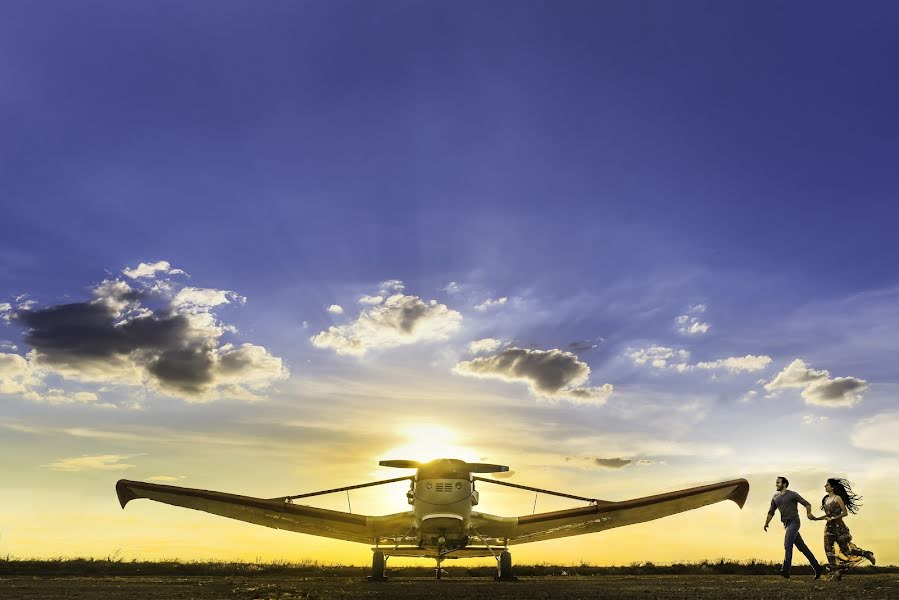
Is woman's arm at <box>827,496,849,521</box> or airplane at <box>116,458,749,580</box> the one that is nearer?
woman's arm at <box>827,496,849,521</box>

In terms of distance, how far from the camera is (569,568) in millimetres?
28516

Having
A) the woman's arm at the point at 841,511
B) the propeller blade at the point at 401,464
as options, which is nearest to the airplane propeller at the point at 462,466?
the propeller blade at the point at 401,464

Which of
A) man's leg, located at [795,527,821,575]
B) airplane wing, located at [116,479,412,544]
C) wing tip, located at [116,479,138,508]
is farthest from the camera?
airplane wing, located at [116,479,412,544]

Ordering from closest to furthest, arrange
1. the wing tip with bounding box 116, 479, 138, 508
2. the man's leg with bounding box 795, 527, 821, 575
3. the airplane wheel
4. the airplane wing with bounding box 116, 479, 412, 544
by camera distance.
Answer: the man's leg with bounding box 795, 527, 821, 575 → the airplane wheel → the wing tip with bounding box 116, 479, 138, 508 → the airplane wing with bounding box 116, 479, 412, 544

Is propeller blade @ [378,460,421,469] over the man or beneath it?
over

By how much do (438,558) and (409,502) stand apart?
5.82 ft

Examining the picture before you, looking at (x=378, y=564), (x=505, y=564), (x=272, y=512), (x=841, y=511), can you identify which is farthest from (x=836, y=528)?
(x=272, y=512)

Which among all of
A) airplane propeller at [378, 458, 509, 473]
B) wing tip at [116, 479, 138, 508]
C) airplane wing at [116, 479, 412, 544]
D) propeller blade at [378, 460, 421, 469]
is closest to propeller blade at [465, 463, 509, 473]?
airplane propeller at [378, 458, 509, 473]

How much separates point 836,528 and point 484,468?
8.97 m

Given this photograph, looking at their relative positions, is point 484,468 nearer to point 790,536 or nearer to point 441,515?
point 441,515

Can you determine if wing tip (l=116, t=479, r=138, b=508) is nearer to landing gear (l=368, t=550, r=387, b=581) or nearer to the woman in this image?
landing gear (l=368, t=550, r=387, b=581)

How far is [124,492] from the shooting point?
65.8 feet

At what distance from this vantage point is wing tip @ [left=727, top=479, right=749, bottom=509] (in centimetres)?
2016

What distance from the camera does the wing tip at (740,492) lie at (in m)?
20.2
